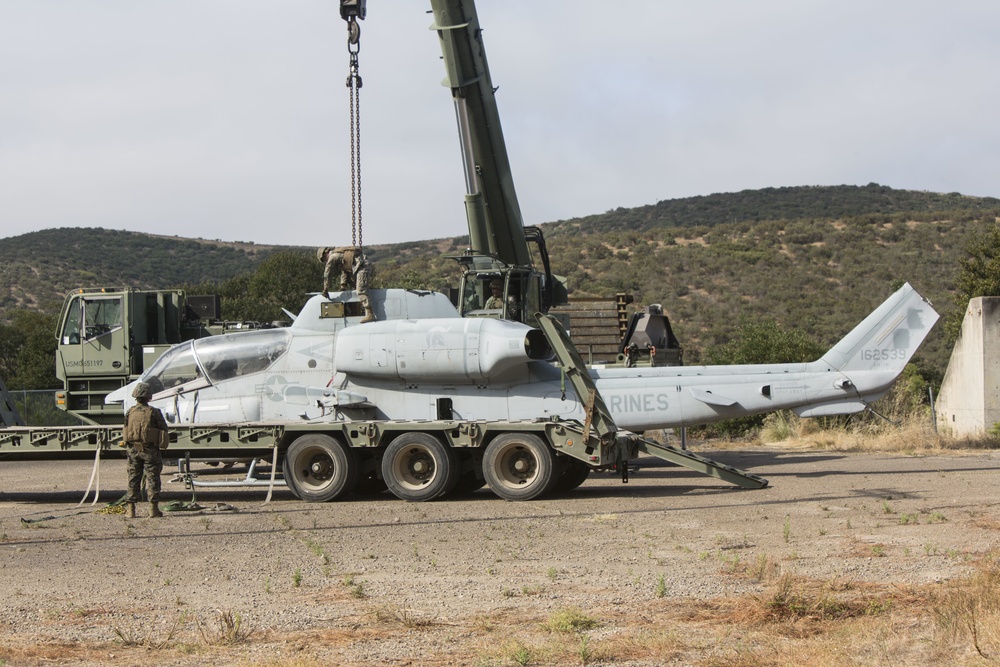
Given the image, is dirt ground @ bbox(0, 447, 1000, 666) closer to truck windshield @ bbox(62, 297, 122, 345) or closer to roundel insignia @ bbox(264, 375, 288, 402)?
roundel insignia @ bbox(264, 375, 288, 402)

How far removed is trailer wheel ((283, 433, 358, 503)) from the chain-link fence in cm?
1279

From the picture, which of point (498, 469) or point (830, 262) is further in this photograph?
point (830, 262)

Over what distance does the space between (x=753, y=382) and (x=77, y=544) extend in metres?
9.48

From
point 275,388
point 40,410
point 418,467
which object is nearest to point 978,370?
point 418,467

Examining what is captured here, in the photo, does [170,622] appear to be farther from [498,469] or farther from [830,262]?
[830,262]

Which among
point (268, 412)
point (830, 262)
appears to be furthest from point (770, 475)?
point (830, 262)

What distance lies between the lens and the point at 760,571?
8117 mm

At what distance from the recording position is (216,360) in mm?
15445

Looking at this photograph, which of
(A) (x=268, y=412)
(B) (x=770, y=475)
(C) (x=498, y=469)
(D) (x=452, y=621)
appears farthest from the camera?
(B) (x=770, y=475)

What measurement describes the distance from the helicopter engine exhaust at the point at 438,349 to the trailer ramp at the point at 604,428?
47 centimetres

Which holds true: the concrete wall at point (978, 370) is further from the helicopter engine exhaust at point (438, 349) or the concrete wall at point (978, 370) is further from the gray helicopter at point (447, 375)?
the helicopter engine exhaust at point (438, 349)

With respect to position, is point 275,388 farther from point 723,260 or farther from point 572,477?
point 723,260

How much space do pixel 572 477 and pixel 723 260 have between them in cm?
4086

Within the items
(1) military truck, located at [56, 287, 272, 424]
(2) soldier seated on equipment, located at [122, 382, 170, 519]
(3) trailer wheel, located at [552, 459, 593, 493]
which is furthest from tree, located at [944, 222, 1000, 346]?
(2) soldier seated on equipment, located at [122, 382, 170, 519]
